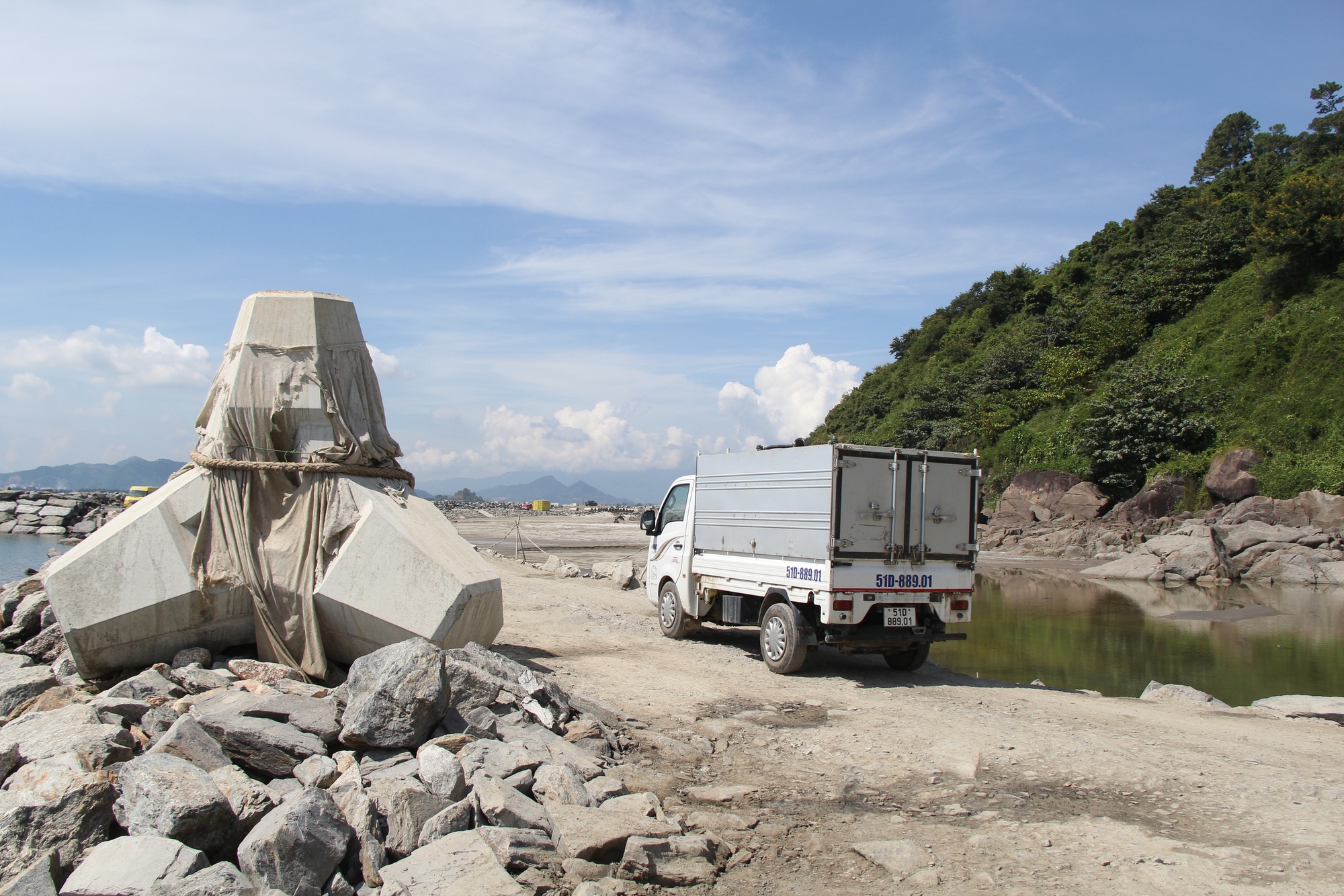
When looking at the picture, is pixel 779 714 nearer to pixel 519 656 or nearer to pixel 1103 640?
pixel 519 656

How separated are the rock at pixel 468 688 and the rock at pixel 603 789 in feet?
4.23

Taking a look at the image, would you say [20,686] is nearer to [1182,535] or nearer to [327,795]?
[327,795]

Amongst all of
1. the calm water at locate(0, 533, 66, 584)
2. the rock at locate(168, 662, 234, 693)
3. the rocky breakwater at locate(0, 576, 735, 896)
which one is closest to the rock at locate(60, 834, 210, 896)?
the rocky breakwater at locate(0, 576, 735, 896)

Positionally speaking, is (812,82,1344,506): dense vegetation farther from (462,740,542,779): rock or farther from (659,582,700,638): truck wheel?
(462,740,542,779): rock

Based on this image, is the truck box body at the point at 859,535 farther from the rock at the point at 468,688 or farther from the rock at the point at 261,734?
the rock at the point at 261,734

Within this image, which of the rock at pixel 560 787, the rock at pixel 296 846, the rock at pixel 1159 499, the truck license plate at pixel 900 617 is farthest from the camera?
the rock at pixel 1159 499

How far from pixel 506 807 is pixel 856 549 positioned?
5.78m

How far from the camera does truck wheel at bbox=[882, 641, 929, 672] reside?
10.7 m

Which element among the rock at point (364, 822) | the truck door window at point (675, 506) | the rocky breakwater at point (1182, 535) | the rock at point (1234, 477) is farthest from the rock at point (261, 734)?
the rock at point (1234, 477)

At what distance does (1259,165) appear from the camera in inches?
2147

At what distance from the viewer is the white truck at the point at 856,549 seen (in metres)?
9.74

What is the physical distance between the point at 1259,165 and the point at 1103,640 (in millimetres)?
53313

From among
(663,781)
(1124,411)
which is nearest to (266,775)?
(663,781)

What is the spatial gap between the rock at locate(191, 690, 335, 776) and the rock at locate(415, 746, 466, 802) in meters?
0.75
